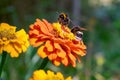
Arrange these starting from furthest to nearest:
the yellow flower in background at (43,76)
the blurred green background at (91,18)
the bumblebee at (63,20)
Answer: the blurred green background at (91,18)
the bumblebee at (63,20)
the yellow flower in background at (43,76)

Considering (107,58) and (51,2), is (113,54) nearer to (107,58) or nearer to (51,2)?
(107,58)

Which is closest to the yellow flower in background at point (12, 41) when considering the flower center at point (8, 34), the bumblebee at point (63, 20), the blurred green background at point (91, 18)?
the flower center at point (8, 34)

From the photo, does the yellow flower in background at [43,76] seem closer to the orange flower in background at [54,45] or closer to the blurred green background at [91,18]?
the orange flower in background at [54,45]

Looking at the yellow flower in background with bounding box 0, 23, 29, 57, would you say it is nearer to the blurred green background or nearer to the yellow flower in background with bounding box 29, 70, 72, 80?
the yellow flower in background with bounding box 29, 70, 72, 80

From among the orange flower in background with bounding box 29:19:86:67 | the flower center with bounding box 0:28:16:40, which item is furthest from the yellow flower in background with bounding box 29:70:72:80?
the flower center with bounding box 0:28:16:40

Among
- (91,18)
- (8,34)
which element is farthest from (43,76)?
(91,18)

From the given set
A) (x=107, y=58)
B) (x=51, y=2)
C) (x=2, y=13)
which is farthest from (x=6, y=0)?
(x=107, y=58)
